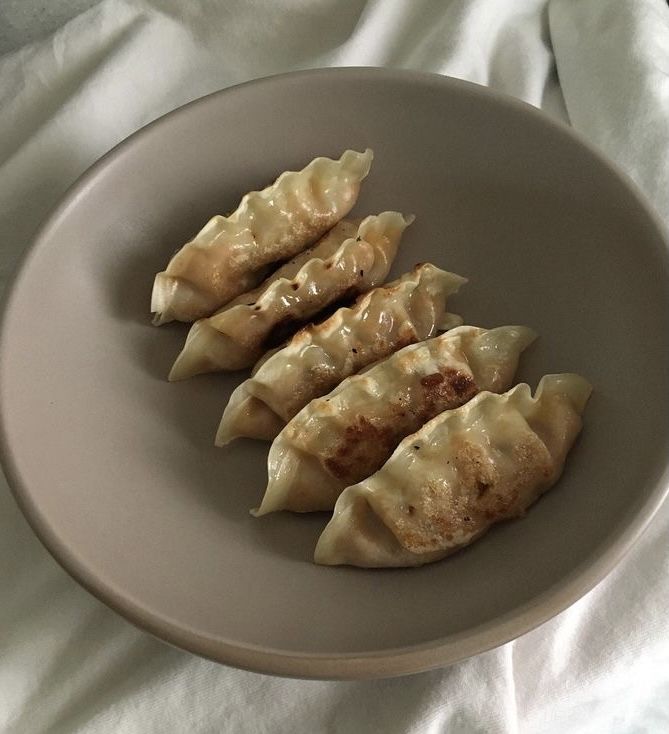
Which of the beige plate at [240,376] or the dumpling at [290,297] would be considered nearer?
the beige plate at [240,376]

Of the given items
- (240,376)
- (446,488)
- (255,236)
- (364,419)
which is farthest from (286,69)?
(446,488)

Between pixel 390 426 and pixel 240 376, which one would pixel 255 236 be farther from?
pixel 390 426

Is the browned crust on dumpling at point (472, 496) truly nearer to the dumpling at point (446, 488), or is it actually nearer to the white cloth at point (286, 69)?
the dumpling at point (446, 488)

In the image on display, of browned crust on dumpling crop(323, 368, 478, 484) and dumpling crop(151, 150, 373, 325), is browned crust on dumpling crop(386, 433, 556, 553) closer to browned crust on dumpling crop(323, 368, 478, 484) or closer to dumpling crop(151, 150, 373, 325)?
browned crust on dumpling crop(323, 368, 478, 484)

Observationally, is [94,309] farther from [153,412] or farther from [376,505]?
[376,505]

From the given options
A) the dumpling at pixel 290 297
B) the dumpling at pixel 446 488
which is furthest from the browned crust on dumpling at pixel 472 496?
the dumpling at pixel 290 297
